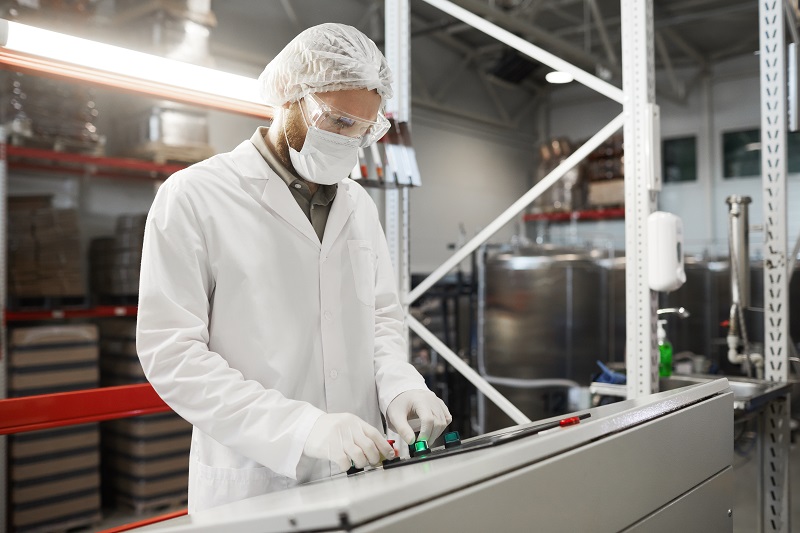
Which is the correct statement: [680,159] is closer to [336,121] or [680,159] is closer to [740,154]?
[740,154]

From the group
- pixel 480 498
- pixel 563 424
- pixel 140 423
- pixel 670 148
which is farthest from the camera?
pixel 670 148

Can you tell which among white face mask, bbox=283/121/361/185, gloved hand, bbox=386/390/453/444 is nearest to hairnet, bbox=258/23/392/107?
white face mask, bbox=283/121/361/185

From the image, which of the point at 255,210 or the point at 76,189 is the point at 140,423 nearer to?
the point at 76,189

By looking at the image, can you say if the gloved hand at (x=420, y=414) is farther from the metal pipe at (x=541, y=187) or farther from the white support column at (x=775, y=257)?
the white support column at (x=775, y=257)

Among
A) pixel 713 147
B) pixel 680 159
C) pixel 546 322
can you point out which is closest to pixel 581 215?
pixel 680 159

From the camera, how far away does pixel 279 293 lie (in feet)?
5.69

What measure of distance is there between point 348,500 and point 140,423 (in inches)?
175

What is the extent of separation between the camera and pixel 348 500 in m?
0.81

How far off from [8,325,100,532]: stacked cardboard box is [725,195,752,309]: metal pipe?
4004mm

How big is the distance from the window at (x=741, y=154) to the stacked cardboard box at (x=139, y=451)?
9310mm

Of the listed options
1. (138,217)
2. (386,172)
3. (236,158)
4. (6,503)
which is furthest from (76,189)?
(236,158)

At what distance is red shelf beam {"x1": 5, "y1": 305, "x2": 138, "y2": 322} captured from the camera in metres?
4.39

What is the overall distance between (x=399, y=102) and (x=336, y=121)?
69.3 inches

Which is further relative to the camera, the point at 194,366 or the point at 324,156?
the point at 324,156
